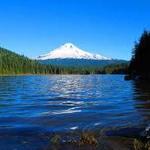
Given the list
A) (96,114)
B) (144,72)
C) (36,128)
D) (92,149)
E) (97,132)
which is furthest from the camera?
(144,72)

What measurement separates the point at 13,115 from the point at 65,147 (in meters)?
11.9

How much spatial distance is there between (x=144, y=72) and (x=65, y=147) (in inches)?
4039

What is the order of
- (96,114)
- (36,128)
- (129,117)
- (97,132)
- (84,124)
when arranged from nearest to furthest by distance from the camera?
(97,132) → (36,128) → (84,124) → (129,117) → (96,114)

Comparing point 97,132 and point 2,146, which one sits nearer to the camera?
point 2,146

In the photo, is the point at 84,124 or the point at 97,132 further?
the point at 84,124

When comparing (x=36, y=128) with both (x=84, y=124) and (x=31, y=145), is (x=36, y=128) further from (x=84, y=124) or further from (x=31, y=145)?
(x=31, y=145)

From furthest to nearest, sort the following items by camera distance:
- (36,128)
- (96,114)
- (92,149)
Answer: (96,114) → (36,128) → (92,149)

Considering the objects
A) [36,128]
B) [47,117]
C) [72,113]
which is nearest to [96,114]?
[72,113]

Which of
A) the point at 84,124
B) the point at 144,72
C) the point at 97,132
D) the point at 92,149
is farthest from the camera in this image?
the point at 144,72

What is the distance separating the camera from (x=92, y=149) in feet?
54.6

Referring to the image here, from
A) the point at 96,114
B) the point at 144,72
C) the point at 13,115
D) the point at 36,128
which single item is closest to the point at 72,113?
the point at 96,114

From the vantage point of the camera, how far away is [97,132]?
2077cm

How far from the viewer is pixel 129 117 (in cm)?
2686

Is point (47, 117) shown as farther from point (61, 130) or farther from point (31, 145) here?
point (31, 145)
